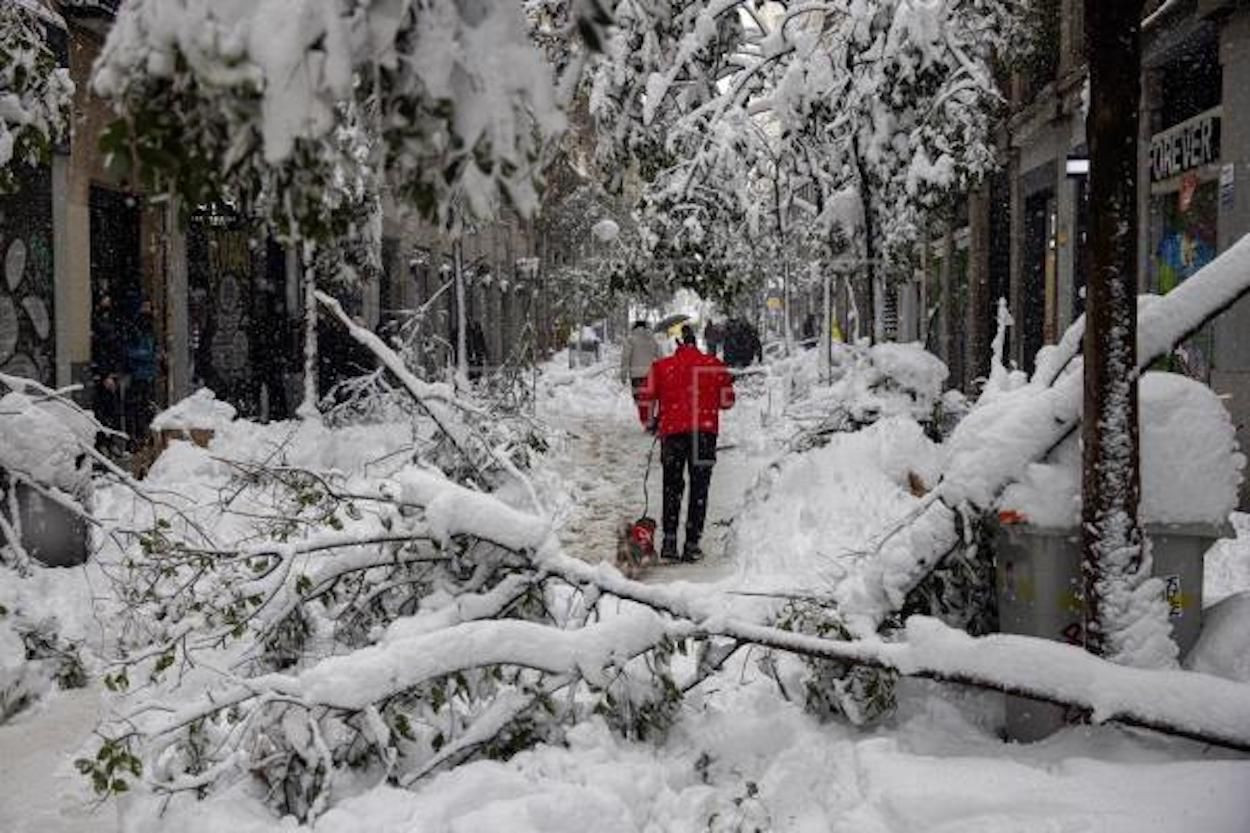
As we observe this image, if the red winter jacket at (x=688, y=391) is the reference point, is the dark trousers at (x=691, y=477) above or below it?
below

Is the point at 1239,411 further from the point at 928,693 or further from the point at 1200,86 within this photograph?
the point at 928,693

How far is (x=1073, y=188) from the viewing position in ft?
53.8

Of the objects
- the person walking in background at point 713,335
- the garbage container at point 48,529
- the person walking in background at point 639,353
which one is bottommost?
the garbage container at point 48,529

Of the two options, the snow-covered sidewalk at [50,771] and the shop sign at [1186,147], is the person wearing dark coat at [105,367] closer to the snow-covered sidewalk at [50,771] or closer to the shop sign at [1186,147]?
the snow-covered sidewalk at [50,771]

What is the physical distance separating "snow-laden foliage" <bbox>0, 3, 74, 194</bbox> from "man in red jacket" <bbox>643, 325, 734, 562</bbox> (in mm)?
4936

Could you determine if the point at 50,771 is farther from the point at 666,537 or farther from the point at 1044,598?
the point at 666,537

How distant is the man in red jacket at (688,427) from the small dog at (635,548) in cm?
36

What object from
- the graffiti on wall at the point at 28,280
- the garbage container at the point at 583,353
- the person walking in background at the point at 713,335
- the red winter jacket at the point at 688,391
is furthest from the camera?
the garbage container at the point at 583,353

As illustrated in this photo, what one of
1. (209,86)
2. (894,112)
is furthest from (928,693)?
(894,112)

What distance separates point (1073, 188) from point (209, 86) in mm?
15647

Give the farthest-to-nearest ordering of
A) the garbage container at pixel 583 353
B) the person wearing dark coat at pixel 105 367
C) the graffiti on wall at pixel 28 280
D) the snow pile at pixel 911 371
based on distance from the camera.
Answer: the garbage container at pixel 583 353 → the person wearing dark coat at pixel 105 367 → the graffiti on wall at pixel 28 280 → the snow pile at pixel 911 371

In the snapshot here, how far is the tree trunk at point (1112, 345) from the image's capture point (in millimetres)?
4125

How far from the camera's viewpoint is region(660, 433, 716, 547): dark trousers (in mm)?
10086

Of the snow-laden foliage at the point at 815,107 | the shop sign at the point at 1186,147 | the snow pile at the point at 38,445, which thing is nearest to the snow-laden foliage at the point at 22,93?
the snow pile at the point at 38,445
